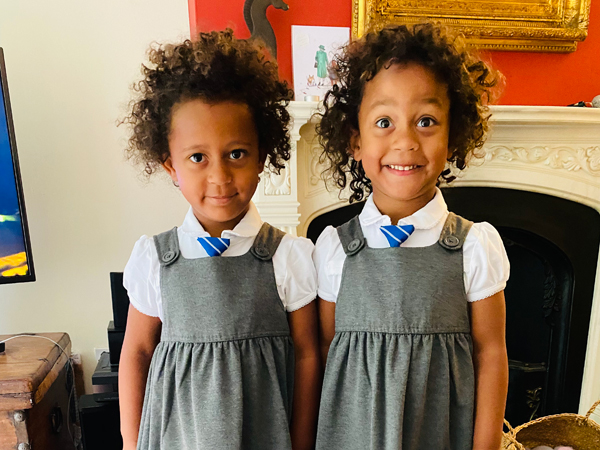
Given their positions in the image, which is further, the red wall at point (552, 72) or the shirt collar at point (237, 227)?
the red wall at point (552, 72)

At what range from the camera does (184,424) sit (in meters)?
0.70

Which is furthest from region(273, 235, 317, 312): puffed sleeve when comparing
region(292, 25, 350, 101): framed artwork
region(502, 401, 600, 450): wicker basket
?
region(502, 401, 600, 450): wicker basket

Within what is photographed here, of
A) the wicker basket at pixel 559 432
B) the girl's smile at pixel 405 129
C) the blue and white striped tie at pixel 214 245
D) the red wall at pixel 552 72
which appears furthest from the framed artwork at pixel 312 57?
the wicker basket at pixel 559 432

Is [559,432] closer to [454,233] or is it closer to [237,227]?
[454,233]

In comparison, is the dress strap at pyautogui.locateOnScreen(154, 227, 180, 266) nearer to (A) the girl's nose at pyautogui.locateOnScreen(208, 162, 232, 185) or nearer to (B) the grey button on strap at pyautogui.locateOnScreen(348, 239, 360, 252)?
(A) the girl's nose at pyautogui.locateOnScreen(208, 162, 232, 185)

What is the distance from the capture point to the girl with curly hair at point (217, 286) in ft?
2.26

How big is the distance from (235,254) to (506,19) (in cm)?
117

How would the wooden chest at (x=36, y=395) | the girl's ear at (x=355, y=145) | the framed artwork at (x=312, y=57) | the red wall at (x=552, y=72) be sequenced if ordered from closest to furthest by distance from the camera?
the girl's ear at (x=355, y=145), the wooden chest at (x=36, y=395), the framed artwork at (x=312, y=57), the red wall at (x=552, y=72)

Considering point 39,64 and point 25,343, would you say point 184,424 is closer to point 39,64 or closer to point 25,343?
point 25,343

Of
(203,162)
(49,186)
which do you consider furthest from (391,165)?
(49,186)

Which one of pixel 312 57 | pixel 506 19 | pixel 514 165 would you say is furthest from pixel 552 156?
pixel 312 57

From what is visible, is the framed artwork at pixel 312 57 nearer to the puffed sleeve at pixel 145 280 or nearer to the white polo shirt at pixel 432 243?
the white polo shirt at pixel 432 243

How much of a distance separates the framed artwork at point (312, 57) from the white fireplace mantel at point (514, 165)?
12 cm

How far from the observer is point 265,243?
75 cm
